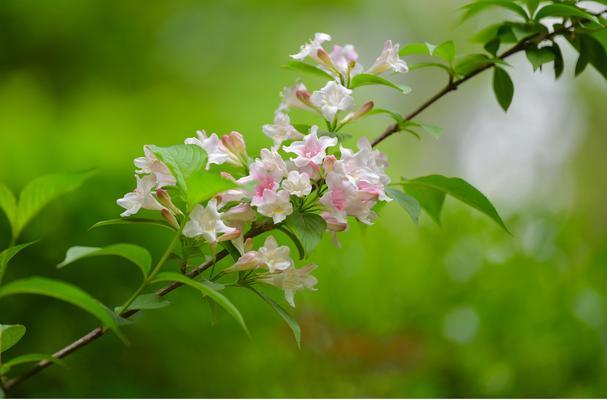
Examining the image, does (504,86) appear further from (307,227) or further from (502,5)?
(307,227)

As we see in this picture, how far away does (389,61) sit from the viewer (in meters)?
0.54

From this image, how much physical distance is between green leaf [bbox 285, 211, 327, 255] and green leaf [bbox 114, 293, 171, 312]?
0.08 meters

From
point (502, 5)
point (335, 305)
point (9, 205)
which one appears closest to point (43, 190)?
point (9, 205)

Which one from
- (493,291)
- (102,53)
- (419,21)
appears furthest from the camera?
(419,21)

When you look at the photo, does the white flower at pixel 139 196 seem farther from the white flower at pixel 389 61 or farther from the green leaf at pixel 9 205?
the white flower at pixel 389 61

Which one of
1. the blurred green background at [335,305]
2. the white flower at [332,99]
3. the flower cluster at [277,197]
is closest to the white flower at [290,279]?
the flower cluster at [277,197]

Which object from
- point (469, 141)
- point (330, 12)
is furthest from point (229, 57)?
point (469, 141)

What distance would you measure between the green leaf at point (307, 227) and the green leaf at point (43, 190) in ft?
0.43

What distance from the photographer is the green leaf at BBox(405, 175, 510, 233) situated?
49 cm

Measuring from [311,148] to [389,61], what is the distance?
0.45ft

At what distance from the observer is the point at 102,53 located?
3.05 meters

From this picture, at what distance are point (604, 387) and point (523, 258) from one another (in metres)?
0.34

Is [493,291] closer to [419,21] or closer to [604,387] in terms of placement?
[604,387]

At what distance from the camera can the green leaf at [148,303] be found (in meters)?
0.41
